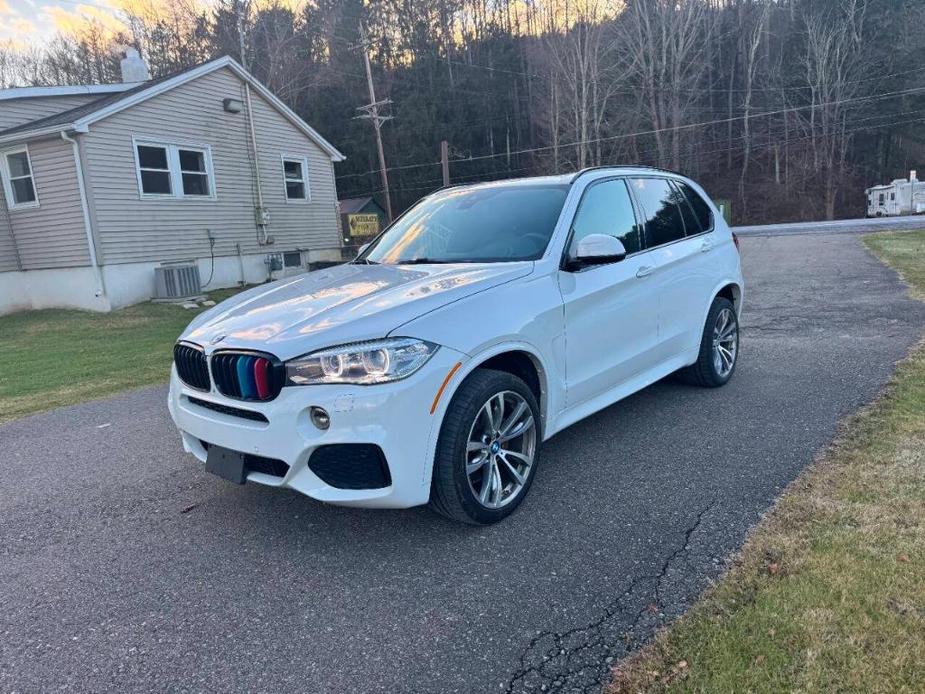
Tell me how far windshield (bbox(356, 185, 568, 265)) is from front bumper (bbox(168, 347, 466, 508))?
1185 mm

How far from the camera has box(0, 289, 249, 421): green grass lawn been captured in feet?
23.2

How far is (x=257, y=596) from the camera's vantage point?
281 cm

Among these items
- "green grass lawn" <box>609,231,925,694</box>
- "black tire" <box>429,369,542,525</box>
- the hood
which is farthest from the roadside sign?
"green grass lawn" <box>609,231,925,694</box>

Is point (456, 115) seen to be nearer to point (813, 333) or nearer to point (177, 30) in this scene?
point (177, 30)

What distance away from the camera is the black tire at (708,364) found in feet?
17.4

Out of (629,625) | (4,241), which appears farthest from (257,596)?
(4,241)

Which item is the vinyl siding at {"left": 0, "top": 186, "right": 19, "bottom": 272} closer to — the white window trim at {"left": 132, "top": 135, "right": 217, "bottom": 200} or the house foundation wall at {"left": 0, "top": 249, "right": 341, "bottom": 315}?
the house foundation wall at {"left": 0, "top": 249, "right": 341, "bottom": 315}

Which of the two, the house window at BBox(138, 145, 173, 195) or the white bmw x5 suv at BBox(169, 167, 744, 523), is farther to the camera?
the house window at BBox(138, 145, 173, 195)

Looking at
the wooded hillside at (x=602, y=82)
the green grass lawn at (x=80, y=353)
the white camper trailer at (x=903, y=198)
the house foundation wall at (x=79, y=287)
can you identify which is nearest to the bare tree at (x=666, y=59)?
the wooded hillside at (x=602, y=82)

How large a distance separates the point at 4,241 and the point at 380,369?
16291 millimetres

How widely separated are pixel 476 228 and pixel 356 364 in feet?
5.75

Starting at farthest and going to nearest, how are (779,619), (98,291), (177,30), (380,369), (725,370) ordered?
(177,30) < (98,291) < (725,370) < (380,369) < (779,619)

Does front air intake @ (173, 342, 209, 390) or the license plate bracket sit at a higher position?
front air intake @ (173, 342, 209, 390)

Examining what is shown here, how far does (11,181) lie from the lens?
14875mm
